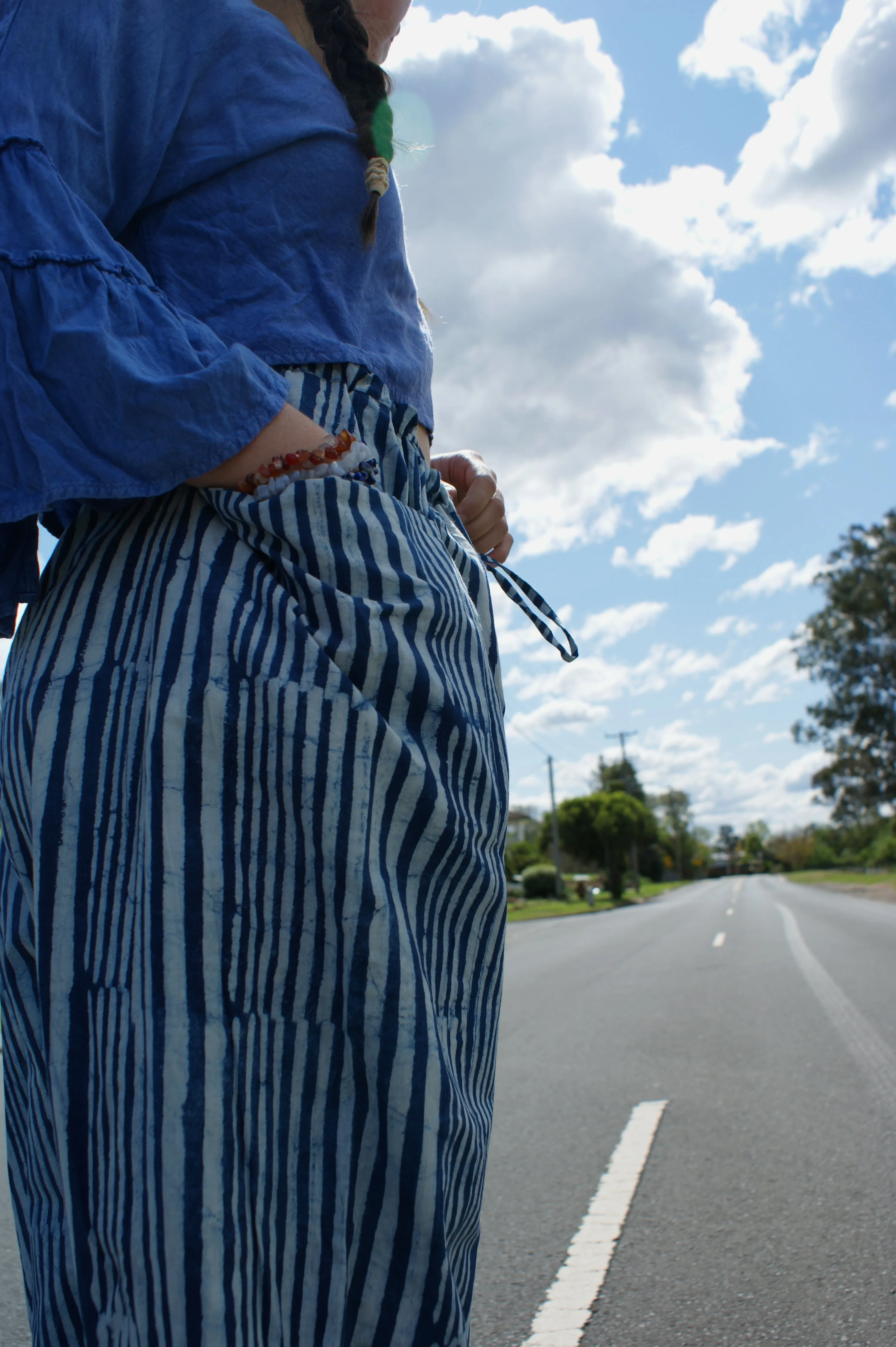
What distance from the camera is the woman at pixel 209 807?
0.79 meters

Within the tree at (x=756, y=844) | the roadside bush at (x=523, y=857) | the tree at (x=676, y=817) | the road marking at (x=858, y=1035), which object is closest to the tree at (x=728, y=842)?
the tree at (x=756, y=844)

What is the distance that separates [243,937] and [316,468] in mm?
427

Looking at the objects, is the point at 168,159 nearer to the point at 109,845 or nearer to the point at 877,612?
the point at 109,845

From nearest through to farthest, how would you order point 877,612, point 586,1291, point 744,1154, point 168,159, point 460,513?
point 168,159
point 460,513
point 586,1291
point 744,1154
point 877,612

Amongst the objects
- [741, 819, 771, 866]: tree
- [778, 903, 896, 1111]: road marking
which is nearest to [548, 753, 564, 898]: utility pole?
[778, 903, 896, 1111]: road marking

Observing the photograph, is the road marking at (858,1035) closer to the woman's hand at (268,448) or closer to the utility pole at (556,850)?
the woman's hand at (268,448)

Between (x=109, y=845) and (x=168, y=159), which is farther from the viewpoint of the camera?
(x=168, y=159)

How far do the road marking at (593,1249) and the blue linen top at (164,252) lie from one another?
197cm

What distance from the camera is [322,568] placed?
2.96ft

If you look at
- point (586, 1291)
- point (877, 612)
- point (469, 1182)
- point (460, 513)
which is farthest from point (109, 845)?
point (877, 612)

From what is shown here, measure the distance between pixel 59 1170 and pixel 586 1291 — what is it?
6.53 ft

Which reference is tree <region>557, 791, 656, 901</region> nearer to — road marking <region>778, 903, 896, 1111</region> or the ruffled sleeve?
road marking <region>778, 903, 896, 1111</region>

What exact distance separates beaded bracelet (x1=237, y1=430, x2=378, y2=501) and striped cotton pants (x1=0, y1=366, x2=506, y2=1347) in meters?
0.02

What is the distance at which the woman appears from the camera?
785mm
